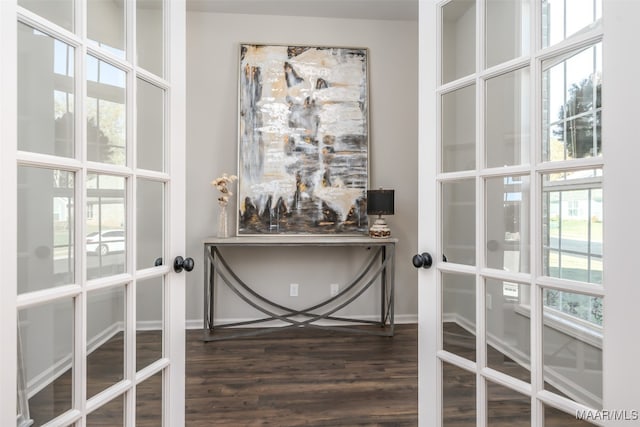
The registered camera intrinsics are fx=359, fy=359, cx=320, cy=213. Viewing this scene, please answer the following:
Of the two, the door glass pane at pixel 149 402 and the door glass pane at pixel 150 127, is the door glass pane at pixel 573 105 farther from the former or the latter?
the door glass pane at pixel 149 402

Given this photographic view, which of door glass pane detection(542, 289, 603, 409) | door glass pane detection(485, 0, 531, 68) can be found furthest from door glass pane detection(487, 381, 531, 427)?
door glass pane detection(485, 0, 531, 68)

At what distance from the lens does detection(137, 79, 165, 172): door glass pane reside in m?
1.22

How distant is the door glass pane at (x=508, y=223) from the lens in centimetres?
107

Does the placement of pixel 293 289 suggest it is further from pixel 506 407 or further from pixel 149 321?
pixel 506 407

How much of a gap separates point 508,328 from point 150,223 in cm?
125

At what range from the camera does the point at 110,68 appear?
1091 millimetres

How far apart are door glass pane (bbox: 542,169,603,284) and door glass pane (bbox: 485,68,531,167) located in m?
0.13

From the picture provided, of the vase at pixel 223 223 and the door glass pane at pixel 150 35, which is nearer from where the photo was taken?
the door glass pane at pixel 150 35

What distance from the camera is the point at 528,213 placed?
3.48 ft

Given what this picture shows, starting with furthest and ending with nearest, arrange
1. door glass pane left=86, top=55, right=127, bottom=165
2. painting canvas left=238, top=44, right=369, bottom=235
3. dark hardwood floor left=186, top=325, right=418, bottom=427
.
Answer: painting canvas left=238, top=44, right=369, bottom=235
dark hardwood floor left=186, top=325, right=418, bottom=427
door glass pane left=86, top=55, right=127, bottom=165

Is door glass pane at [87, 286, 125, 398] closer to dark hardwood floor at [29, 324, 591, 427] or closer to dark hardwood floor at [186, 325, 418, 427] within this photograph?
dark hardwood floor at [29, 324, 591, 427]

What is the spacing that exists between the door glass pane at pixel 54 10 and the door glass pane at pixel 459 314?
4.57 feet

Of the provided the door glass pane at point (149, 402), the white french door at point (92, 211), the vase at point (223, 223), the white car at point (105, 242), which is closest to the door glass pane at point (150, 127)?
the white french door at point (92, 211)

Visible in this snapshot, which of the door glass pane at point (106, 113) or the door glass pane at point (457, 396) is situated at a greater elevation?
the door glass pane at point (106, 113)
